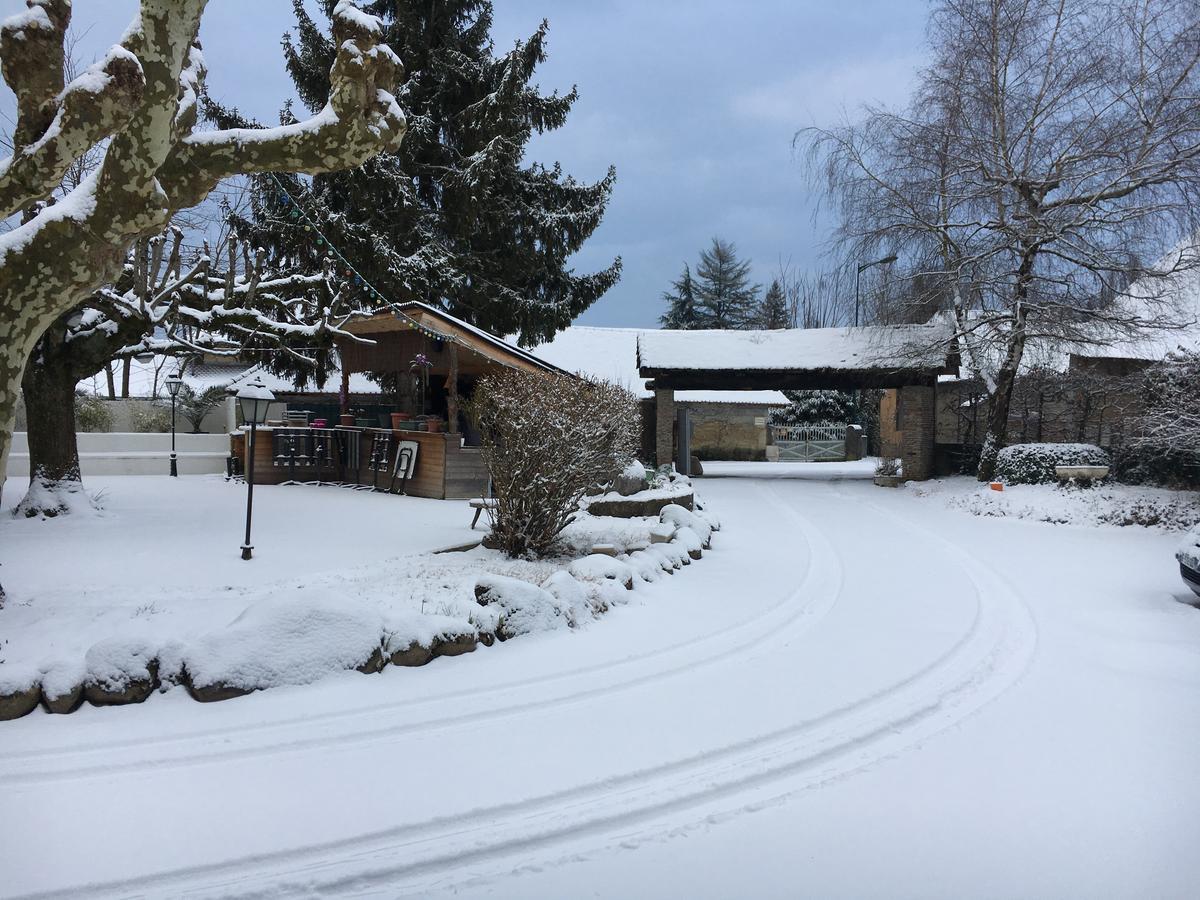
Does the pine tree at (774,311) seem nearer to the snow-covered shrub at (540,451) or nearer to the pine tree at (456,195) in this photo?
the pine tree at (456,195)

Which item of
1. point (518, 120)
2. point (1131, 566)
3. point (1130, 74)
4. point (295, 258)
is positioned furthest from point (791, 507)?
point (295, 258)

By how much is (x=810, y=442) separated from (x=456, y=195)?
1879 cm

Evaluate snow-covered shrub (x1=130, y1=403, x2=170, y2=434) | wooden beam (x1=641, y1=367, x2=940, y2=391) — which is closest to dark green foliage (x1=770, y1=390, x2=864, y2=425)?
wooden beam (x1=641, y1=367, x2=940, y2=391)

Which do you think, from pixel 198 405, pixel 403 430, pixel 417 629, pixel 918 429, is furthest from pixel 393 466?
pixel 918 429

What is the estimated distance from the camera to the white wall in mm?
16812

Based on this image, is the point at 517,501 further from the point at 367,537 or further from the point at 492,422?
the point at 367,537

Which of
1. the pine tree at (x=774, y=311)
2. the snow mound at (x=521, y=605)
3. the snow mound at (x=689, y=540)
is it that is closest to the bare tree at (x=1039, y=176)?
the snow mound at (x=689, y=540)

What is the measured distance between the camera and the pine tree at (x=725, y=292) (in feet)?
149

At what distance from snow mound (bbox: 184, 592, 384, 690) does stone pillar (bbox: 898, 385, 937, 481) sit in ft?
56.8

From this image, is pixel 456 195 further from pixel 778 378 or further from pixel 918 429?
pixel 918 429

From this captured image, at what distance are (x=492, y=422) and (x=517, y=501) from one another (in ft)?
3.35

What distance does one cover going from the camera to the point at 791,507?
15188 millimetres

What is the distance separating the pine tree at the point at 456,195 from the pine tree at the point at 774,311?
2568 centimetres

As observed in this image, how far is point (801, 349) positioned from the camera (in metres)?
21.5
